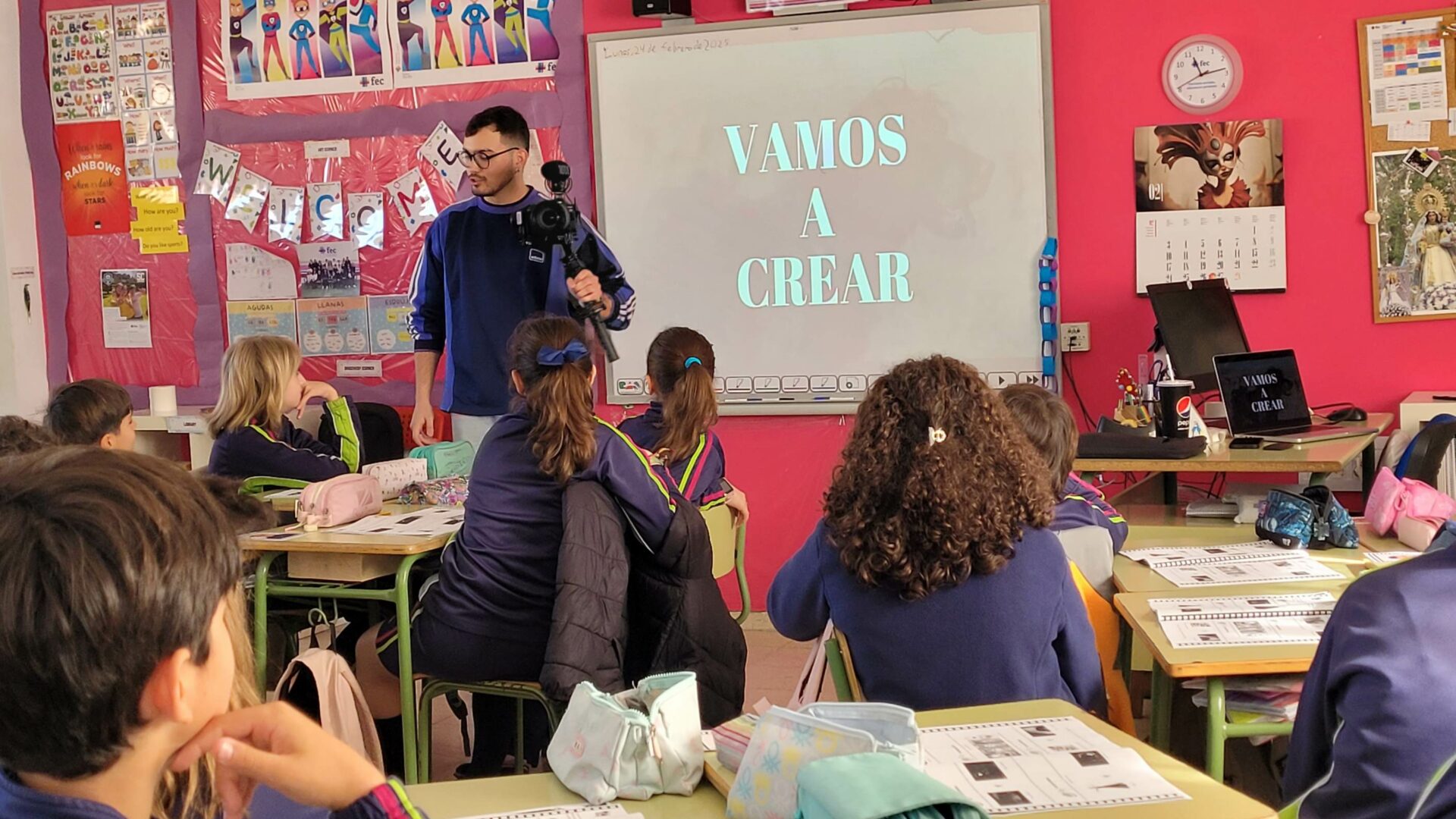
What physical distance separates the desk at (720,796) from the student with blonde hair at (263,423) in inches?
93.4

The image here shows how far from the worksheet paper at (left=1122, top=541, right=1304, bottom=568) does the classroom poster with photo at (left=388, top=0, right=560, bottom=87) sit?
3.15m

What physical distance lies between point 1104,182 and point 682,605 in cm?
248

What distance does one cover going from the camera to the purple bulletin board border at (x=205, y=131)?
4871 millimetres

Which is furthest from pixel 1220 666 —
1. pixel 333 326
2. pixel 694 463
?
pixel 333 326

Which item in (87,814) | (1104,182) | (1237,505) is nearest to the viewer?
(87,814)

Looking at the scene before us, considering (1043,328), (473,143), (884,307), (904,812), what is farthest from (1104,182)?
(904,812)

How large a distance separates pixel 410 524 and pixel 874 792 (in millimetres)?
2331

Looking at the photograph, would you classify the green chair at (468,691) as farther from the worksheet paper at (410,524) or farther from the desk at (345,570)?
the worksheet paper at (410,524)

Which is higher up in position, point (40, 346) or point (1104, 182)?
point (1104, 182)

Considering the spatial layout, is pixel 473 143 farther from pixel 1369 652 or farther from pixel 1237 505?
pixel 1369 652

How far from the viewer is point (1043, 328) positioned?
4.46 metres

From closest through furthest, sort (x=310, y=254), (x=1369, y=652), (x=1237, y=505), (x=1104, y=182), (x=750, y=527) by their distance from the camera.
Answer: (x=1369, y=652) < (x=1237, y=505) < (x=1104, y=182) < (x=750, y=527) < (x=310, y=254)

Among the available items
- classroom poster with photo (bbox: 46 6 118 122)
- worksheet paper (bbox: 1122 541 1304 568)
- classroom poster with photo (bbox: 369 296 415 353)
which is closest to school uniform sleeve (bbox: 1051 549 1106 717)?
worksheet paper (bbox: 1122 541 1304 568)

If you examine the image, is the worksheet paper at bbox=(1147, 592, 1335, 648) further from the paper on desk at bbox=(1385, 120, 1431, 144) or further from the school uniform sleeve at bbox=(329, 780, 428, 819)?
the paper on desk at bbox=(1385, 120, 1431, 144)
